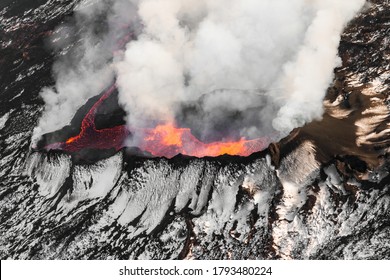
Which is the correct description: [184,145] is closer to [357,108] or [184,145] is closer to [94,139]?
[94,139]

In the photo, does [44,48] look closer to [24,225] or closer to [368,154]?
[24,225]

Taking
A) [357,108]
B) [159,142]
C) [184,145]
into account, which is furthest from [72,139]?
[357,108]

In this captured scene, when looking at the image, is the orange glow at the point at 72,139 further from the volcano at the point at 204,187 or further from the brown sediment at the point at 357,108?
the brown sediment at the point at 357,108

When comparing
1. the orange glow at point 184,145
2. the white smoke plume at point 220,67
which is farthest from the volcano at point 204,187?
the white smoke plume at point 220,67

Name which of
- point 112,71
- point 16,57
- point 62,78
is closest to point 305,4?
point 112,71

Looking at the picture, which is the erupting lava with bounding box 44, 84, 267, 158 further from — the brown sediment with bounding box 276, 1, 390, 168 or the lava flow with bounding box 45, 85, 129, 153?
the brown sediment with bounding box 276, 1, 390, 168

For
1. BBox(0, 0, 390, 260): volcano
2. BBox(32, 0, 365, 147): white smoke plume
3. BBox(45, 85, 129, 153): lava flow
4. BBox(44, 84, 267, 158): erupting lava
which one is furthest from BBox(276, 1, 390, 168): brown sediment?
BBox(45, 85, 129, 153): lava flow

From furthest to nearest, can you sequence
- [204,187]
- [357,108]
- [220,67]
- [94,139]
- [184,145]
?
[220,67] < [94,139] < [357,108] < [184,145] < [204,187]
